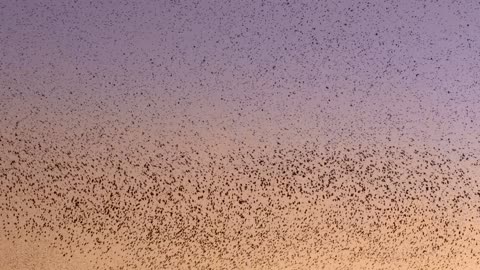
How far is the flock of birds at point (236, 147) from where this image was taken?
1.37 meters

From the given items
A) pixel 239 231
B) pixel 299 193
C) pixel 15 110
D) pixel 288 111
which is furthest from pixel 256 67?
pixel 15 110

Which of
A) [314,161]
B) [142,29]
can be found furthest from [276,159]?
[142,29]

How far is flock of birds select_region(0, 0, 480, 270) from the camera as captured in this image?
1.37 meters

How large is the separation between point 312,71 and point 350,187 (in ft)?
1.36

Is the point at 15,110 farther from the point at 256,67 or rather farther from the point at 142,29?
the point at 256,67

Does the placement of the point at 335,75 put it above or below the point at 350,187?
above

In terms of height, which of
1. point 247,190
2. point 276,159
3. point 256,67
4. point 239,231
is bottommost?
point 239,231

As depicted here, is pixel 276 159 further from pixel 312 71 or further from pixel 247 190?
→ pixel 312 71

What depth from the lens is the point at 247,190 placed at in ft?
4.50

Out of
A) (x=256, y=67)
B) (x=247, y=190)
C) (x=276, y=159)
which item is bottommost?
(x=247, y=190)

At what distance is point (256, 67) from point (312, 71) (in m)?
0.19

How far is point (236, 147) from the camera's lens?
137 cm

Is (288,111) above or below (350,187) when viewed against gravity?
above

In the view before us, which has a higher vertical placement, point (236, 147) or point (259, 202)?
point (236, 147)
